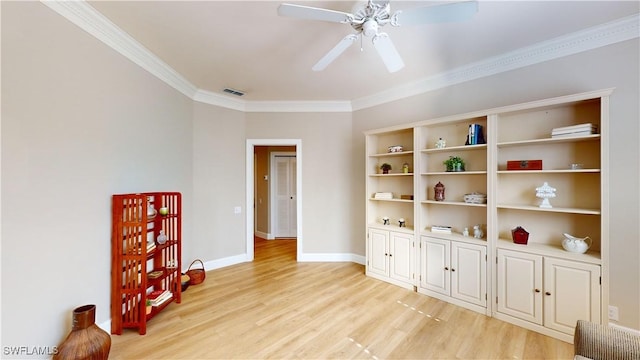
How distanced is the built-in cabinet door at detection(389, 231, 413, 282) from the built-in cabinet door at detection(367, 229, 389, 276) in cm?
8

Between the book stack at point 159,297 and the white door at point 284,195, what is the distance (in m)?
3.62

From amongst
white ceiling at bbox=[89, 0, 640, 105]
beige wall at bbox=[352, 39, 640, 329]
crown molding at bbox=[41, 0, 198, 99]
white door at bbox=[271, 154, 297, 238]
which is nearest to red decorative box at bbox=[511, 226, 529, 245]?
beige wall at bbox=[352, 39, 640, 329]

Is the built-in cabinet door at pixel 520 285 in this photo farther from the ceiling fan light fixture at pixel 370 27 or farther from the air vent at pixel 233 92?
the air vent at pixel 233 92

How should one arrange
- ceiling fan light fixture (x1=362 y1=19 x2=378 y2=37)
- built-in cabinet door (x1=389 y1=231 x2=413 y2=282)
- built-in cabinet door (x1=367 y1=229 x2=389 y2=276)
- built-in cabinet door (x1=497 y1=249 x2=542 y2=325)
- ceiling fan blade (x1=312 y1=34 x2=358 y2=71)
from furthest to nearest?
built-in cabinet door (x1=367 y1=229 x2=389 y2=276) → built-in cabinet door (x1=389 y1=231 x2=413 y2=282) → built-in cabinet door (x1=497 y1=249 x2=542 y2=325) → ceiling fan blade (x1=312 y1=34 x2=358 y2=71) → ceiling fan light fixture (x1=362 y1=19 x2=378 y2=37)

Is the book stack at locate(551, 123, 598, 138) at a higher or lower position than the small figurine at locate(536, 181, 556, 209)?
higher

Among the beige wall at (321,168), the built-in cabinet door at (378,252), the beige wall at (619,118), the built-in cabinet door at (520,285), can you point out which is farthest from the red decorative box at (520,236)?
the beige wall at (321,168)

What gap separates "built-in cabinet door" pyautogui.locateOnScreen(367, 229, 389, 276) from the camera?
140 inches

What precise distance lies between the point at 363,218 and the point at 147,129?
10.6 feet

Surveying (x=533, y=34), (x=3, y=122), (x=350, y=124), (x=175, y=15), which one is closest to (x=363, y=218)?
(x=350, y=124)

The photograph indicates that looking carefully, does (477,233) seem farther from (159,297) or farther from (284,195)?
(284,195)

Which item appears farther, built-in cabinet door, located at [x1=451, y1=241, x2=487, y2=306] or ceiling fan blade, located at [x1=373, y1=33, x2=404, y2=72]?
built-in cabinet door, located at [x1=451, y1=241, x2=487, y2=306]

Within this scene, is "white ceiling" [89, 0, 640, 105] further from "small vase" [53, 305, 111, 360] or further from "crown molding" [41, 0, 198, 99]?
"small vase" [53, 305, 111, 360]

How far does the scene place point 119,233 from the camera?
233 cm

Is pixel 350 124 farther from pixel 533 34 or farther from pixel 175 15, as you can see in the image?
pixel 175 15
